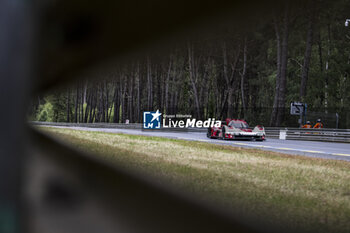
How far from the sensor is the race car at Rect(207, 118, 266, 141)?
23.6 metres

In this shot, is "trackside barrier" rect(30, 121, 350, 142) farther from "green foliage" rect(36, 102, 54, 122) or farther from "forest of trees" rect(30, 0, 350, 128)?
"green foliage" rect(36, 102, 54, 122)

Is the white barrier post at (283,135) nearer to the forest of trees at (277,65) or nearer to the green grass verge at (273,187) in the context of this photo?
the forest of trees at (277,65)

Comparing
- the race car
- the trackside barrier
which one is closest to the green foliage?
the trackside barrier

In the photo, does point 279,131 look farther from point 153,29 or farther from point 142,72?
point 142,72

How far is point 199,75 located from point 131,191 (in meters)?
54.1

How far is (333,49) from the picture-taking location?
37.8 metres

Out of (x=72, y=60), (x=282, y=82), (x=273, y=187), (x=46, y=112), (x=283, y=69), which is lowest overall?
(x=273, y=187)

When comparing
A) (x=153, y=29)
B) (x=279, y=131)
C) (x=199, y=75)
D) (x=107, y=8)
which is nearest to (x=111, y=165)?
(x=153, y=29)

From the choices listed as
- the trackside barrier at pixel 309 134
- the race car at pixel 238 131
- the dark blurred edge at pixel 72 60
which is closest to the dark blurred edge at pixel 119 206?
the dark blurred edge at pixel 72 60

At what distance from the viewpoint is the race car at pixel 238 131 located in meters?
23.6

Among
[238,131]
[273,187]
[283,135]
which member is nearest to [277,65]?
[283,135]

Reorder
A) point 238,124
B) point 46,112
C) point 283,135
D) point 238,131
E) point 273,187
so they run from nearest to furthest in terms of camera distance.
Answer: point 273,187 < point 238,131 < point 238,124 < point 283,135 < point 46,112

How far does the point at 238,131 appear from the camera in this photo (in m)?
23.9

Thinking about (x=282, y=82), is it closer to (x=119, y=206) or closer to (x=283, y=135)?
(x=283, y=135)
